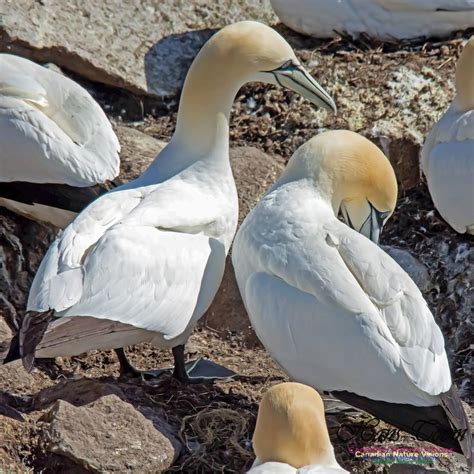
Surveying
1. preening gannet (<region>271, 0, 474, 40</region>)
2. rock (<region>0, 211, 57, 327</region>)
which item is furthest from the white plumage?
preening gannet (<region>271, 0, 474, 40</region>)

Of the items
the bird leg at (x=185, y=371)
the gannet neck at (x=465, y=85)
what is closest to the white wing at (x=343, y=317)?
the bird leg at (x=185, y=371)

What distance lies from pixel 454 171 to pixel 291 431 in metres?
3.23

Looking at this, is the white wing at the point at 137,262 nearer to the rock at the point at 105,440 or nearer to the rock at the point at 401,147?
the rock at the point at 105,440

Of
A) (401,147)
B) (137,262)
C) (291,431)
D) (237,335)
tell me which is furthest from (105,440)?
(401,147)

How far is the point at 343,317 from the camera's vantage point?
257 inches

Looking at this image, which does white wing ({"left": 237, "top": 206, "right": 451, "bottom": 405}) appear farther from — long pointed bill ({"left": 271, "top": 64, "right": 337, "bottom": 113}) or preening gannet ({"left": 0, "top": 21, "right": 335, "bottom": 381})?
long pointed bill ({"left": 271, "top": 64, "right": 337, "bottom": 113})

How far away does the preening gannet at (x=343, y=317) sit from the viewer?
6.39 m

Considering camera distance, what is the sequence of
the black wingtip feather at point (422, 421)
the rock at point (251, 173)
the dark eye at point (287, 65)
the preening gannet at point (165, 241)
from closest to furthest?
1. the black wingtip feather at point (422, 421)
2. the preening gannet at point (165, 241)
3. the dark eye at point (287, 65)
4. the rock at point (251, 173)

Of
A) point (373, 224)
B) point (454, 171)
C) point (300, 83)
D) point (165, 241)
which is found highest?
point (300, 83)

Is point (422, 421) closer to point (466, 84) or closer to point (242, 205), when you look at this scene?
point (242, 205)

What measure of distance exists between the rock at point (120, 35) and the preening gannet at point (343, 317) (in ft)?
8.94

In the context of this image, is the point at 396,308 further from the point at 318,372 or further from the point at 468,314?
the point at 468,314

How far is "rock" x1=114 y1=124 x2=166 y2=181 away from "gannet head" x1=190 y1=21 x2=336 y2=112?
1087 mm

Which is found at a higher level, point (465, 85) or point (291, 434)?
point (465, 85)
